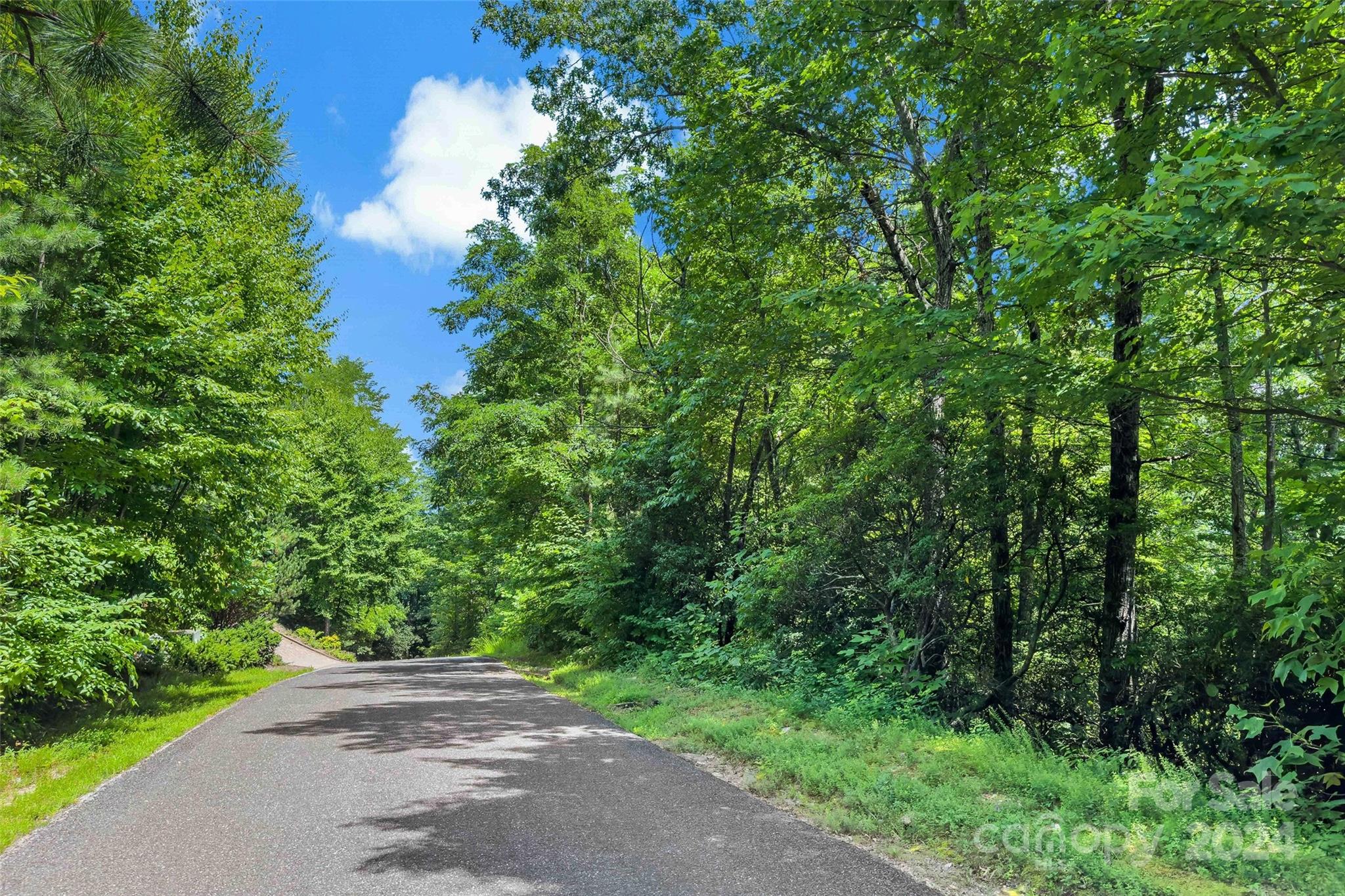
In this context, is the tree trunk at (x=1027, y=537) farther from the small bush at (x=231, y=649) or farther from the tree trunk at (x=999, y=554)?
the small bush at (x=231, y=649)

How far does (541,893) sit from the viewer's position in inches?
142

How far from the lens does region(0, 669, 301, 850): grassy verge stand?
17.3ft

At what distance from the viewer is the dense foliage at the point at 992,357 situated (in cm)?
434

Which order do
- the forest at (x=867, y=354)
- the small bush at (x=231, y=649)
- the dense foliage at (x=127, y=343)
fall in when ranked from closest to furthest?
the forest at (x=867, y=354) → the dense foliage at (x=127, y=343) → the small bush at (x=231, y=649)

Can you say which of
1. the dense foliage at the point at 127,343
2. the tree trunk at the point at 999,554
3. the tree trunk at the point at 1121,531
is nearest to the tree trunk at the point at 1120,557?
the tree trunk at the point at 1121,531

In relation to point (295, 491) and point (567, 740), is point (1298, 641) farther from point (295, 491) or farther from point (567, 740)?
point (295, 491)

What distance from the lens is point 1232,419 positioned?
22.7ft

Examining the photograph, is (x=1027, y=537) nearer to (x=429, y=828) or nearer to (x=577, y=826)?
(x=577, y=826)

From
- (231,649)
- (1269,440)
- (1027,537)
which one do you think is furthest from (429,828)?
(231,649)

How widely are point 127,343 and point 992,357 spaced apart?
9.97 meters

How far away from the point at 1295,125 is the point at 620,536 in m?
12.9

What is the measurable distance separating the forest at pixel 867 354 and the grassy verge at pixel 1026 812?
0.51 m

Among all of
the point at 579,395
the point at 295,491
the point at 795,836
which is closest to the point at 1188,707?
the point at 795,836

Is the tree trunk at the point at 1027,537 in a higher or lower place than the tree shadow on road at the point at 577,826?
higher
